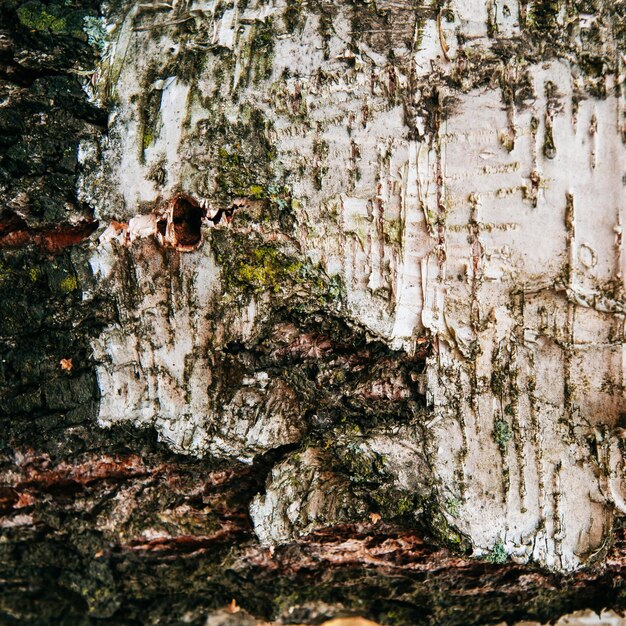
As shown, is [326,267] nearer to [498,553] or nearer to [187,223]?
[187,223]

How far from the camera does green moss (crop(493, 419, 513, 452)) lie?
1.60m

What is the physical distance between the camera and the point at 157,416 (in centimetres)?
176

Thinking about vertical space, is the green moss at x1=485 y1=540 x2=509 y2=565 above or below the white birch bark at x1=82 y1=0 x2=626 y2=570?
below

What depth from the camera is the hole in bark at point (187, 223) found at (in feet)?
5.43

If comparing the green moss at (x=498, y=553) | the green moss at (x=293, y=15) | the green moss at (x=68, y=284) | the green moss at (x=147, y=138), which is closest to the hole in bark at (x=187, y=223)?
the green moss at (x=147, y=138)

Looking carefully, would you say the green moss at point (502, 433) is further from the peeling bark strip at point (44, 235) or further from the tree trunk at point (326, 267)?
the peeling bark strip at point (44, 235)

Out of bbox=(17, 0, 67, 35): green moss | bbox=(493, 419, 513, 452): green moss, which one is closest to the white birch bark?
bbox=(493, 419, 513, 452): green moss

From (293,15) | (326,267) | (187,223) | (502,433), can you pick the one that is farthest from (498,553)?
(293,15)

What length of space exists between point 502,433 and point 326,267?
594 mm

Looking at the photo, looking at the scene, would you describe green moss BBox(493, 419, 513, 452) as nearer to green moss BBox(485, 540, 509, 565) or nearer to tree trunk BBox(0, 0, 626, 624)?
tree trunk BBox(0, 0, 626, 624)

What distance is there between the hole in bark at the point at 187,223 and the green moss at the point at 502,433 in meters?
0.88

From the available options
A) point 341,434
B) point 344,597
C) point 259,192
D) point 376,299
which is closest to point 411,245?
point 376,299

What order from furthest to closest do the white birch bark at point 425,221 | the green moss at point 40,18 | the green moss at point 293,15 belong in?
1. the green moss at point 40,18
2. the green moss at point 293,15
3. the white birch bark at point 425,221

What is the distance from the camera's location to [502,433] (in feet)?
5.28
